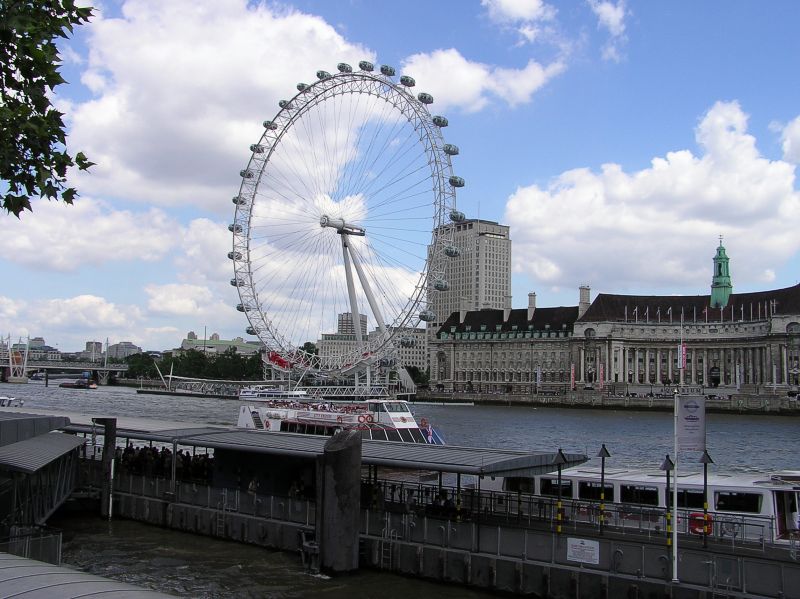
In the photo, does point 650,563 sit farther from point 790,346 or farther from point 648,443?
point 790,346

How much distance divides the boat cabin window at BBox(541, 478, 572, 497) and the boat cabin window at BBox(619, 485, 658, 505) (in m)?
2.30

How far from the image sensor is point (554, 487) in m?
33.5

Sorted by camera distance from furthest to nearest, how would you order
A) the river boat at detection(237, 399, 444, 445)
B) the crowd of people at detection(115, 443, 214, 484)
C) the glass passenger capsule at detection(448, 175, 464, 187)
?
the glass passenger capsule at detection(448, 175, 464, 187) < the river boat at detection(237, 399, 444, 445) < the crowd of people at detection(115, 443, 214, 484)

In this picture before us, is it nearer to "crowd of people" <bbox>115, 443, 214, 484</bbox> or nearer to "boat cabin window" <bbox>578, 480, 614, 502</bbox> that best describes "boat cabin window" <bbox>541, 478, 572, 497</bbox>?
"boat cabin window" <bbox>578, 480, 614, 502</bbox>

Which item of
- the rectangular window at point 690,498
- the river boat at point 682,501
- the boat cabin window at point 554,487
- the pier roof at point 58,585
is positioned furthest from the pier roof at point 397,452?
the pier roof at point 58,585

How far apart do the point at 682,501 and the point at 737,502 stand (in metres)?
1.87

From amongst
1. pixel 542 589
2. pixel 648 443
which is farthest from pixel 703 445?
pixel 648 443

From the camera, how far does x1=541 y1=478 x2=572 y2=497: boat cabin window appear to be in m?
33.3

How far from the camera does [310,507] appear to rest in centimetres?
3061

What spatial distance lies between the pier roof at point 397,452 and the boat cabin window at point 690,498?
355cm

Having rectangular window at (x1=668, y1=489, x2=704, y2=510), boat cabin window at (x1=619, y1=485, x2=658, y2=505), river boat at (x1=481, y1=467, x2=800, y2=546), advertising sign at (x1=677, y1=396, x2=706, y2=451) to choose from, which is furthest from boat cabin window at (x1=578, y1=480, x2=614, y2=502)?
advertising sign at (x1=677, y1=396, x2=706, y2=451)

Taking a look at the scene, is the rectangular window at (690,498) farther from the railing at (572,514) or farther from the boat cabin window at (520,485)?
the boat cabin window at (520,485)

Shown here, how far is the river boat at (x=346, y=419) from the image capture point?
56094 millimetres

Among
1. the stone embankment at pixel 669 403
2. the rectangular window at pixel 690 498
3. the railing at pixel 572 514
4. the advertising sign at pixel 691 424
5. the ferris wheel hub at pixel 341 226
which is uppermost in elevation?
the ferris wheel hub at pixel 341 226
